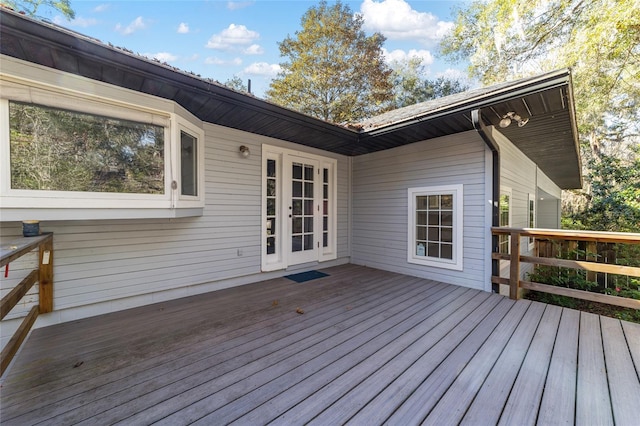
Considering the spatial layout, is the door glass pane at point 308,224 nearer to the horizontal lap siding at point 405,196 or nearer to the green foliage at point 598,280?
the horizontal lap siding at point 405,196

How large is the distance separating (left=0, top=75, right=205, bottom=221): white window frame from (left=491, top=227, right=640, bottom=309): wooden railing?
4.24 metres

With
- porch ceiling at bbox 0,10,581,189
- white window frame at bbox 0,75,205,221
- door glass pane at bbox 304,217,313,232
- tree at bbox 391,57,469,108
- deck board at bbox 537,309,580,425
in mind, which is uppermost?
tree at bbox 391,57,469,108

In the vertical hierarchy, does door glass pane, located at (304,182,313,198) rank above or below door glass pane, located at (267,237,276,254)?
above

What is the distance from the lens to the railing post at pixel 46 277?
2.50 meters

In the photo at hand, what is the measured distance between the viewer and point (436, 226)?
14.2 ft

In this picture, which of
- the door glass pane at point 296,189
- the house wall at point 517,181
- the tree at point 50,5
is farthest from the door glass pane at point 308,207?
the tree at point 50,5

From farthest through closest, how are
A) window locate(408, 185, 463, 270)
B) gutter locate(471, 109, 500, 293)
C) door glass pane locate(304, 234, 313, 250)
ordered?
door glass pane locate(304, 234, 313, 250) → window locate(408, 185, 463, 270) → gutter locate(471, 109, 500, 293)

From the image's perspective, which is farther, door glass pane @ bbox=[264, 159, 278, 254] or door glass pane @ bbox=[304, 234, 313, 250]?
A: door glass pane @ bbox=[304, 234, 313, 250]

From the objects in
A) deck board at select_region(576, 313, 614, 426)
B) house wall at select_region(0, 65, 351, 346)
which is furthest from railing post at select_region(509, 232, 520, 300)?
house wall at select_region(0, 65, 351, 346)

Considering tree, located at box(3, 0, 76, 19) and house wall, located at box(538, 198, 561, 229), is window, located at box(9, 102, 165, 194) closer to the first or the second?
tree, located at box(3, 0, 76, 19)

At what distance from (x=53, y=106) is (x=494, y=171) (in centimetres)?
501

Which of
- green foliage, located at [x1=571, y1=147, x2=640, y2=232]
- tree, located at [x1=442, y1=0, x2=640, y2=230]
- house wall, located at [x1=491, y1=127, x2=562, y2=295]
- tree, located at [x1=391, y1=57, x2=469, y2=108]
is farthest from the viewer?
tree, located at [x1=391, y1=57, x2=469, y2=108]

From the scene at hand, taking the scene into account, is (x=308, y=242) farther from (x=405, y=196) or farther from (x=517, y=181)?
(x=517, y=181)

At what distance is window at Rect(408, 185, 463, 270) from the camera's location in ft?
13.3
